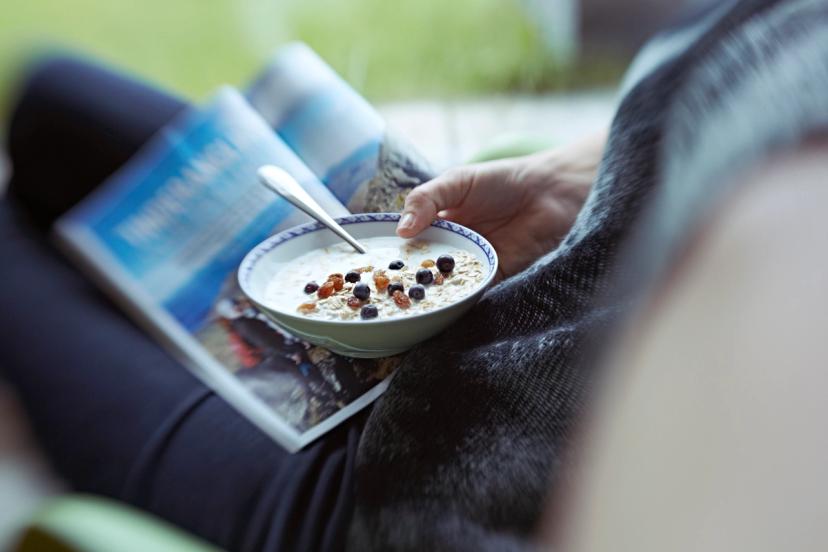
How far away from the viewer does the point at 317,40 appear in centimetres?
52

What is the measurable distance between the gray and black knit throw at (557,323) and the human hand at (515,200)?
0.12 feet

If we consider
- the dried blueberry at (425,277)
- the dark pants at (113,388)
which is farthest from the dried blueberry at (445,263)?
the dark pants at (113,388)

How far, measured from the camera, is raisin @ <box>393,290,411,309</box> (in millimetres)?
325

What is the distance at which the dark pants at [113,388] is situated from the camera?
0.44m

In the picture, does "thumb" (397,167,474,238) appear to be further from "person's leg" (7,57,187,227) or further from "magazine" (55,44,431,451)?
"person's leg" (7,57,187,227)

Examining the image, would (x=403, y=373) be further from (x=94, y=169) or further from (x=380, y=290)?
(x=94, y=169)

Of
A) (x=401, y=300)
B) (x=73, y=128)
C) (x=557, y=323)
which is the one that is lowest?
(x=557, y=323)

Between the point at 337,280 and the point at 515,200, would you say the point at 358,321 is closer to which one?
the point at 337,280

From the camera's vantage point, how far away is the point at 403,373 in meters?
0.40

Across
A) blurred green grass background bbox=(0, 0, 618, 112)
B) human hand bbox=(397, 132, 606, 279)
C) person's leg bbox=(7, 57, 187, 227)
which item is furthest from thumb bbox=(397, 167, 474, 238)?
person's leg bbox=(7, 57, 187, 227)

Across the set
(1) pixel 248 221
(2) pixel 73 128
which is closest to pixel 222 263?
(1) pixel 248 221

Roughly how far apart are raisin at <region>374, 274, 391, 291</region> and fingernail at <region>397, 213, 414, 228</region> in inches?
1.6

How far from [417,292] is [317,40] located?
27 cm

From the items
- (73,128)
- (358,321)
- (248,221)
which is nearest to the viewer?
(358,321)
